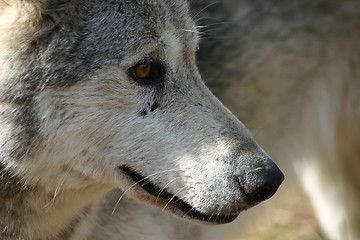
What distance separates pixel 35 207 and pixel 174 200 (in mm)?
584

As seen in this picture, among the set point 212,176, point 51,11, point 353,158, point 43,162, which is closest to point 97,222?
point 43,162

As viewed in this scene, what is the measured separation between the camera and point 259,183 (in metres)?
2.71

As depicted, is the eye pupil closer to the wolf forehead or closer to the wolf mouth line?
the wolf forehead

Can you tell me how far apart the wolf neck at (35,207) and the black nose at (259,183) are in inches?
24.7

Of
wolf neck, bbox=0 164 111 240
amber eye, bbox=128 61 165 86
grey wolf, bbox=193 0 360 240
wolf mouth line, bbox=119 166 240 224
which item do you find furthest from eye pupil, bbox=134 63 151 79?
grey wolf, bbox=193 0 360 240

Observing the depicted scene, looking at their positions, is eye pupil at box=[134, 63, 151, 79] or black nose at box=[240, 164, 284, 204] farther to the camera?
eye pupil at box=[134, 63, 151, 79]

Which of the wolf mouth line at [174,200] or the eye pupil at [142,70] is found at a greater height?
the eye pupil at [142,70]

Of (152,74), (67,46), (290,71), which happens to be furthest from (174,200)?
(290,71)

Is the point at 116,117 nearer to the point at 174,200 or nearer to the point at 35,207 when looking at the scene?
the point at 174,200

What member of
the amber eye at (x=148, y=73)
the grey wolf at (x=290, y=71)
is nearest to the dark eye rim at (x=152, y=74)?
the amber eye at (x=148, y=73)

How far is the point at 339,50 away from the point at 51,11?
7.02ft

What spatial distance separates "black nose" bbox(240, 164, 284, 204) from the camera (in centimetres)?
271

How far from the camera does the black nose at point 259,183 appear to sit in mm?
2707

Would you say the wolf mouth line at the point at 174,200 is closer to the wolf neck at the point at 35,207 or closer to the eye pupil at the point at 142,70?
the wolf neck at the point at 35,207
